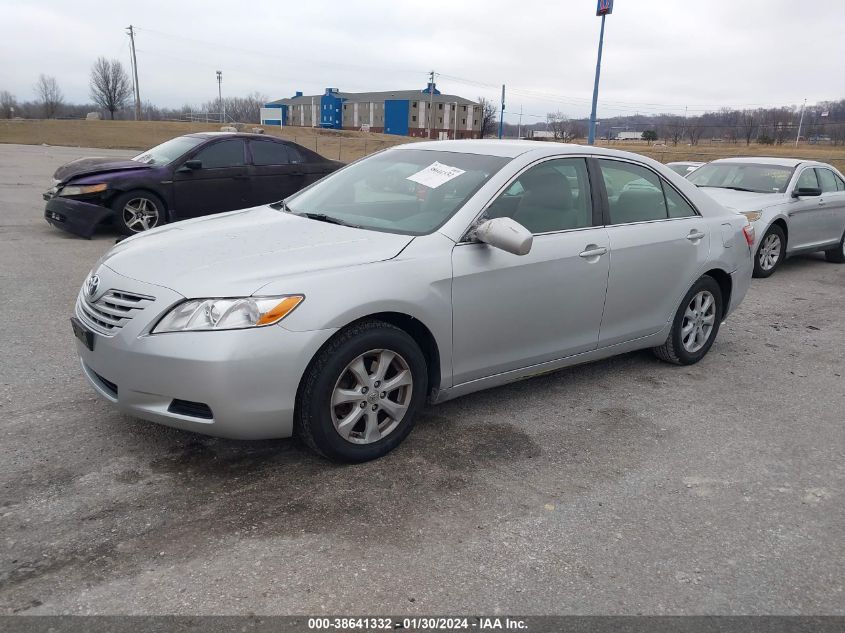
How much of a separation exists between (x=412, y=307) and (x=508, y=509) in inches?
43.3

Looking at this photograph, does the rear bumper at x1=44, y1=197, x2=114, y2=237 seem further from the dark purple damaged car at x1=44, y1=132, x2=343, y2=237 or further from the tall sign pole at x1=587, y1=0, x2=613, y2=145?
the tall sign pole at x1=587, y1=0, x2=613, y2=145

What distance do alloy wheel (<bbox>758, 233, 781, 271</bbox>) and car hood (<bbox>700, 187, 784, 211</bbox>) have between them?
1.49ft

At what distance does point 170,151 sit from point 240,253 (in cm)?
773

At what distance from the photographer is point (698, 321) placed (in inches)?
212

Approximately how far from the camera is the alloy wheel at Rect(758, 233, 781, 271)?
9.46 m

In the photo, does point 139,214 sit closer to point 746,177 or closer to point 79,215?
point 79,215

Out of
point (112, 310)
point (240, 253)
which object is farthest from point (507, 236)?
point (112, 310)

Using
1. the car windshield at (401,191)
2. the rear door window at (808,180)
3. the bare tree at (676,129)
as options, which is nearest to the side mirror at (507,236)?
the car windshield at (401,191)

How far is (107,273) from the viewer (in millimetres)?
3615

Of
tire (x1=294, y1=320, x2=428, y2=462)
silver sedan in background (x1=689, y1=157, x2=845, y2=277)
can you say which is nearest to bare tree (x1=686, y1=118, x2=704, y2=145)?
silver sedan in background (x1=689, y1=157, x2=845, y2=277)

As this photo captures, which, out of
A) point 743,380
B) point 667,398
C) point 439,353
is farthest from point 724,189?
point 439,353

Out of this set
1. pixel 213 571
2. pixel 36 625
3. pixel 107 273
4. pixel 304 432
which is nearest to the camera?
pixel 36 625

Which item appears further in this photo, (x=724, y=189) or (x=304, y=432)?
(x=724, y=189)

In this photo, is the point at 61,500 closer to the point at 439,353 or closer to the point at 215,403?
the point at 215,403
